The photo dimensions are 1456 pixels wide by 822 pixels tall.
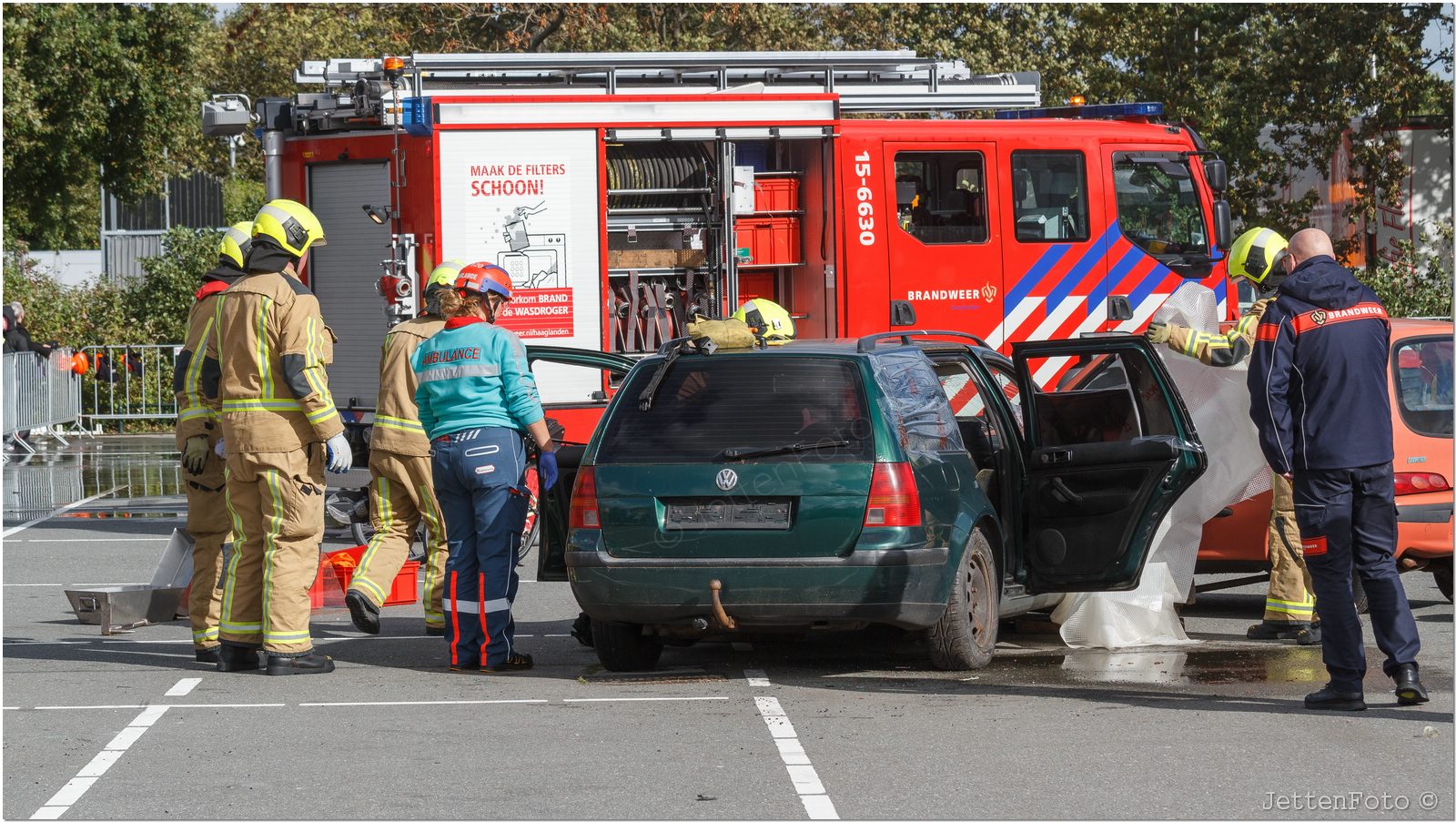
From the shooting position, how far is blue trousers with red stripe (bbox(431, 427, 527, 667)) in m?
8.20

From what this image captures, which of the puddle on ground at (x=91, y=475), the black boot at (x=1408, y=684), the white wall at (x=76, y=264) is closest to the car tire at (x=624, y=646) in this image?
the black boot at (x=1408, y=684)

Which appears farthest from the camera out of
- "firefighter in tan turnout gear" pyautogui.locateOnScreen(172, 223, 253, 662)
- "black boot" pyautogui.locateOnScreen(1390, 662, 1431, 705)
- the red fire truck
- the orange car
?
the red fire truck

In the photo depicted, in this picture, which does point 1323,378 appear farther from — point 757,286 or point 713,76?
point 713,76

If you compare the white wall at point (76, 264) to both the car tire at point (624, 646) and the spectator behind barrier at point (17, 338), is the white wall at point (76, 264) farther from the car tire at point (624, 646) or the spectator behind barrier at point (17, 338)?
the car tire at point (624, 646)

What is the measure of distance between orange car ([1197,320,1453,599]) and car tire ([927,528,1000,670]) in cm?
180

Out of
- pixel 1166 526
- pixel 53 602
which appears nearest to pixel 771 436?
pixel 1166 526

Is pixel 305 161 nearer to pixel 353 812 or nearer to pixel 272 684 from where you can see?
pixel 272 684

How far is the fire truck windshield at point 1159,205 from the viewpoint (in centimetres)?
1430

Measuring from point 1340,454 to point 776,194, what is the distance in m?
7.17

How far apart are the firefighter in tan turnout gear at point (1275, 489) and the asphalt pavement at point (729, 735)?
23cm

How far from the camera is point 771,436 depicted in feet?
24.7

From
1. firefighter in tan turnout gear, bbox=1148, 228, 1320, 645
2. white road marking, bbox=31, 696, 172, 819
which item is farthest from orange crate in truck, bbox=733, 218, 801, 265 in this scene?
white road marking, bbox=31, 696, 172, 819

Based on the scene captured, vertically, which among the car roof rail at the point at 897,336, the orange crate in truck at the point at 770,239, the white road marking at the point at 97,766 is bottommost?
the white road marking at the point at 97,766

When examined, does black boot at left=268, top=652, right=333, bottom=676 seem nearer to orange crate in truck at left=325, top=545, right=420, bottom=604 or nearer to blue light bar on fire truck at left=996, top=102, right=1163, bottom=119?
orange crate in truck at left=325, top=545, right=420, bottom=604
